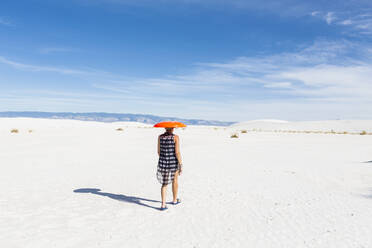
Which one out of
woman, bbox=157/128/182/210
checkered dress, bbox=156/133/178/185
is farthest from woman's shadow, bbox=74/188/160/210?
checkered dress, bbox=156/133/178/185

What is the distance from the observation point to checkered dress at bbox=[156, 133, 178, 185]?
20.8 ft

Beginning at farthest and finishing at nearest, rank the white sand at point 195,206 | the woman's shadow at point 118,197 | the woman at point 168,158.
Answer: the woman's shadow at point 118,197 → the woman at point 168,158 → the white sand at point 195,206

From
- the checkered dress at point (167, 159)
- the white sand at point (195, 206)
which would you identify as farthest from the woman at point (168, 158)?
the white sand at point (195, 206)

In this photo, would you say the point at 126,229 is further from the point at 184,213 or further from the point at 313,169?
the point at 313,169

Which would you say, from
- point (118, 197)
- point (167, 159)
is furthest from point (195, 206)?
point (118, 197)

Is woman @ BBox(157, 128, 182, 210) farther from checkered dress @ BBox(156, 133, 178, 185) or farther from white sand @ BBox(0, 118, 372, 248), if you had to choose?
white sand @ BBox(0, 118, 372, 248)

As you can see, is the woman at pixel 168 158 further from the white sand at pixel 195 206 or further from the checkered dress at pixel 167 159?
the white sand at pixel 195 206

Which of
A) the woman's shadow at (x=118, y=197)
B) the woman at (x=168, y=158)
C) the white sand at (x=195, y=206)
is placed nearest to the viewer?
the white sand at (x=195, y=206)

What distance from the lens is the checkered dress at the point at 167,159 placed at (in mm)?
6328

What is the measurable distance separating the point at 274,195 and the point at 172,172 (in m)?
2.64

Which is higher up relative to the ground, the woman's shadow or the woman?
the woman

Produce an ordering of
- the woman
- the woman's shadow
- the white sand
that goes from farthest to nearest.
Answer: the woman's shadow < the woman < the white sand

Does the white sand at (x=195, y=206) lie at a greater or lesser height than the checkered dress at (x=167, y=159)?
lesser

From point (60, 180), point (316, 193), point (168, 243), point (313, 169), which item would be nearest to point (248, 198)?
point (316, 193)
